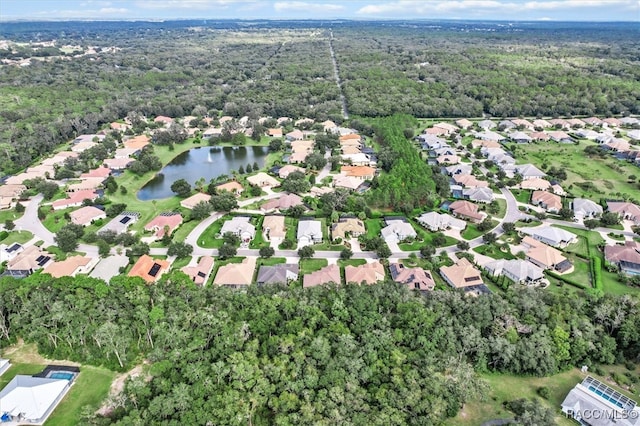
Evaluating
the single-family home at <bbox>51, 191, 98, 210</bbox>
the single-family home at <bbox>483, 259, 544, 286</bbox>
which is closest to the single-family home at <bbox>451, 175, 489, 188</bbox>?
the single-family home at <bbox>483, 259, 544, 286</bbox>

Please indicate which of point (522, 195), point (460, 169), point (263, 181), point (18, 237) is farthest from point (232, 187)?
point (522, 195)

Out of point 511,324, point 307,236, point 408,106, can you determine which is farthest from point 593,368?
point 408,106

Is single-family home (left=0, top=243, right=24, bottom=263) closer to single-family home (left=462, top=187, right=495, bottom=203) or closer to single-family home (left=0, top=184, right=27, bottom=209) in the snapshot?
single-family home (left=0, top=184, right=27, bottom=209)

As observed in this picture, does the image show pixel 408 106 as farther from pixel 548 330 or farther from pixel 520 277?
pixel 548 330

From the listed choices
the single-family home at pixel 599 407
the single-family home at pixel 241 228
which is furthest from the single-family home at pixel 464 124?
the single-family home at pixel 599 407

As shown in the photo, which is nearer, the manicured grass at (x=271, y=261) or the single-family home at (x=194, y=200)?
the manicured grass at (x=271, y=261)

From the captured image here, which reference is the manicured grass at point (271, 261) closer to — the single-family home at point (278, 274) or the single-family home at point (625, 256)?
the single-family home at point (278, 274)

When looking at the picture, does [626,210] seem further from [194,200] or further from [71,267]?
[71,267]
